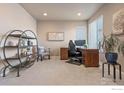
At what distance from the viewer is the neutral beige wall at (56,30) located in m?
8.37

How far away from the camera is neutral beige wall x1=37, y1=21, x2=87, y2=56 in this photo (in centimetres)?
837

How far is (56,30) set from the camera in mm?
8445

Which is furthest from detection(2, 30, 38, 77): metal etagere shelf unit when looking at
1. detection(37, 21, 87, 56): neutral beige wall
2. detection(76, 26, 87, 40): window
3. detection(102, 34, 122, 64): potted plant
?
detection(76, 26, 87, 40): window

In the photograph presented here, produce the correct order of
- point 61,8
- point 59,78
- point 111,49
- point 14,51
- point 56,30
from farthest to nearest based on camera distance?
1. point 56,30
2. point 61,8
3. point 14,51
4. point 111,49
5. point 59,78

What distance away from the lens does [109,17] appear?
16.2ft

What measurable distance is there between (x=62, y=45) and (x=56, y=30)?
35.8 inches

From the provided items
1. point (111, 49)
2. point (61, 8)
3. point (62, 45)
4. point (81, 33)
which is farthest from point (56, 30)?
point (111, 49)

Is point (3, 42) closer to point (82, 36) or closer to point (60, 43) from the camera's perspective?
point (60, 43)

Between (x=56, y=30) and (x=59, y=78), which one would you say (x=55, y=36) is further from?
(x=59, y=78)

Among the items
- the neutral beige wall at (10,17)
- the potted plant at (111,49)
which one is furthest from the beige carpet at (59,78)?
the neutral beige wall at (10,17)

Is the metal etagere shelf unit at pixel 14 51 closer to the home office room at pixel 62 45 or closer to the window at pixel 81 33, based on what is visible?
the home office room at pixel 62 45

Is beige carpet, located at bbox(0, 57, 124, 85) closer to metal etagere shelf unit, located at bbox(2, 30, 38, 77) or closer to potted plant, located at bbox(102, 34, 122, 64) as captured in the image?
metal etagere shelf unit, located at bbox(2, 30, 38, 77)

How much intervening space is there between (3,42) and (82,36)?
17.3 feet
